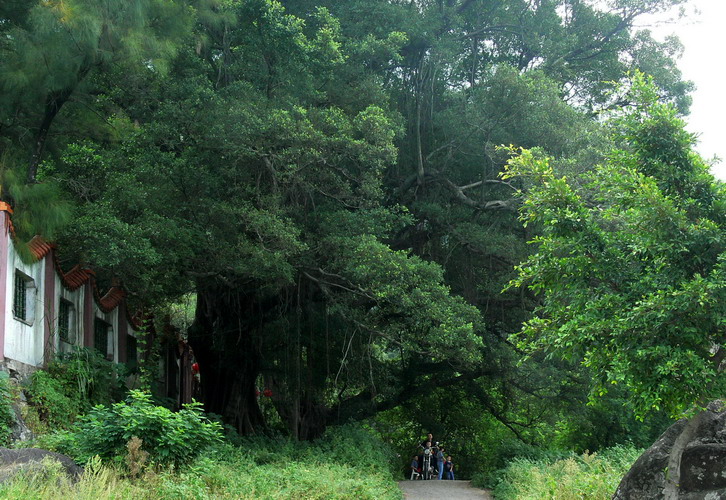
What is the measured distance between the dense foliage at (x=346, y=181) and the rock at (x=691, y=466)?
3.93 feet

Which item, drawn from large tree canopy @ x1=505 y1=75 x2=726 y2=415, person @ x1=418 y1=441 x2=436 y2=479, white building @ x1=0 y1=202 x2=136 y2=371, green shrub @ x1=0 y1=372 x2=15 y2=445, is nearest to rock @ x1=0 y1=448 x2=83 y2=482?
green shrub @ x1=0 y1=372 x2=15 y2=445

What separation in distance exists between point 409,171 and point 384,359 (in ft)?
20.8

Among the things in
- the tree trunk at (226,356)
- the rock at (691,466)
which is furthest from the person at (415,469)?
the rock at (691,466)

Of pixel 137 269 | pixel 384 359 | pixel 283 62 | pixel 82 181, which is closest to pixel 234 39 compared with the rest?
pixel 283 62

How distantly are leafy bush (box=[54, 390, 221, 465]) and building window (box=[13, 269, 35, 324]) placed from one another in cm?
271

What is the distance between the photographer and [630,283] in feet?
28.5

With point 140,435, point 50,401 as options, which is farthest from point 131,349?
point 140,435

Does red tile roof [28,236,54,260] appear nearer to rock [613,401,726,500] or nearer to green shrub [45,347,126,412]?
green shrub [45,347,126,412]

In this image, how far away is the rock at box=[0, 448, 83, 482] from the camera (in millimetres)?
8402

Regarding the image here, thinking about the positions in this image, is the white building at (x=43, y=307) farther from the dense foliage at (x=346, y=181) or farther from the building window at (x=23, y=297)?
the dense foliage at (x=346, y=181)

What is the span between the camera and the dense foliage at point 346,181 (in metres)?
9.91

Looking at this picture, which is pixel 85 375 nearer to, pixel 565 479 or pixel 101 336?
pixel 101 336

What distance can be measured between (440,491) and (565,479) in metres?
5.19

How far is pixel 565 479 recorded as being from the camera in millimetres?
12508
